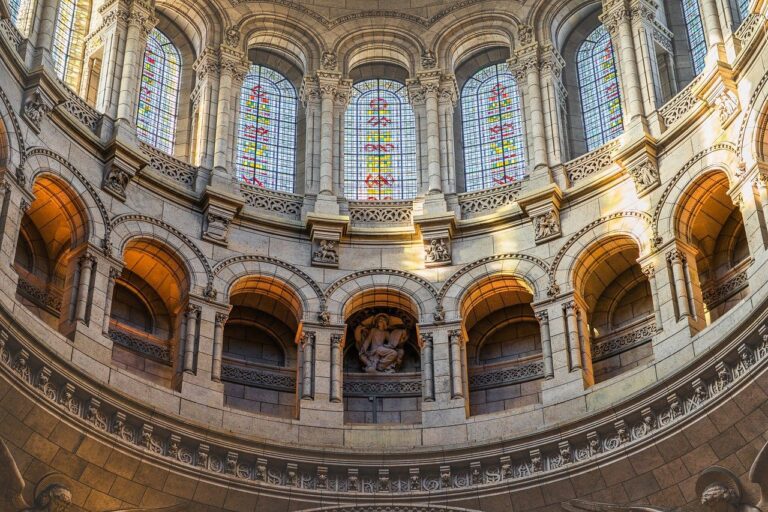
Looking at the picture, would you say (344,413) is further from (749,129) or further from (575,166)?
(749,129)

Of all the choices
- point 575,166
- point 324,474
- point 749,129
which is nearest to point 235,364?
point 324,474

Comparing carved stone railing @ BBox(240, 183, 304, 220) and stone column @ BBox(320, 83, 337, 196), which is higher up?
stone column @ BBox(320, 83, 337, 196)

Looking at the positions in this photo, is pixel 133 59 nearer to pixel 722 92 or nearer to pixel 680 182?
pixel 680 182

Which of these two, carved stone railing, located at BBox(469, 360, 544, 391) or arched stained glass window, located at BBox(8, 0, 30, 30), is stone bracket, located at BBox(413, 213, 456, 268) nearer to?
carved stone railing, located at BBox(469, 360, 544, 391)

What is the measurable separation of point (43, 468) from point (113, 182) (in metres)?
7.65

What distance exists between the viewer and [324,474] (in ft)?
93.0

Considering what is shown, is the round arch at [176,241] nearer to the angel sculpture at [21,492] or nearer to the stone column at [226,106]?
the stone column at [226,106]

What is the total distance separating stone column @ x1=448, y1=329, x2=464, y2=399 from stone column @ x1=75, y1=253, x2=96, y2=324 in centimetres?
812

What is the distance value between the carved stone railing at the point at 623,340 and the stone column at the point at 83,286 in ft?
37.3

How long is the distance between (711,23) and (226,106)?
12043mm

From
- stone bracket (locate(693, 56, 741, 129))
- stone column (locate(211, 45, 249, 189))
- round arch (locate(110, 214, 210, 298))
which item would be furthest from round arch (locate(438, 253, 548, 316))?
stone column (locate(211, 45, 249, 189))

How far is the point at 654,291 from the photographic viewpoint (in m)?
29.3

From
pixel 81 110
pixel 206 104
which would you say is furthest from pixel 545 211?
pixel 81 110

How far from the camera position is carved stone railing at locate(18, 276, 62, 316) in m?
29.2
